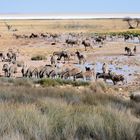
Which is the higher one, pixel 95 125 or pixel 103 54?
pixel 95 125

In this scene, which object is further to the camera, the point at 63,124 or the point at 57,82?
the point at 57,82

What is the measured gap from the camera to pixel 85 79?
24.9 meters

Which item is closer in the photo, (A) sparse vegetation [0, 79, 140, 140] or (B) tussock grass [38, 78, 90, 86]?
(A) sparse vegetation [0, 79, 140, 140]

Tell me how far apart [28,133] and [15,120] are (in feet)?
2.18

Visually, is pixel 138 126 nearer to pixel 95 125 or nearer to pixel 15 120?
pixel 95 125

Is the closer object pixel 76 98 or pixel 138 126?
pixel 138 126

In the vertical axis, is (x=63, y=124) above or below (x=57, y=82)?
above

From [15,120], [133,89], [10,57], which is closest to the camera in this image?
[15,120]

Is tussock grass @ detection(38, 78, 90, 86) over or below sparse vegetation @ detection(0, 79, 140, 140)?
below

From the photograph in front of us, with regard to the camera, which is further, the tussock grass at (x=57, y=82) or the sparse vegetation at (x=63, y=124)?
the tussock grass at (x=57, y=82)

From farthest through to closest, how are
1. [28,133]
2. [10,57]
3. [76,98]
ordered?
[10,57]
[76,98]
[28,133]

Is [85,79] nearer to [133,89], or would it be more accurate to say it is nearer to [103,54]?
[133,89]

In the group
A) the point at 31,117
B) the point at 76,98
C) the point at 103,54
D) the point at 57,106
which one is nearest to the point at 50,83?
the point at 76,98

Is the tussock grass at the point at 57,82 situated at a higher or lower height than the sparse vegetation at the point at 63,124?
lower
